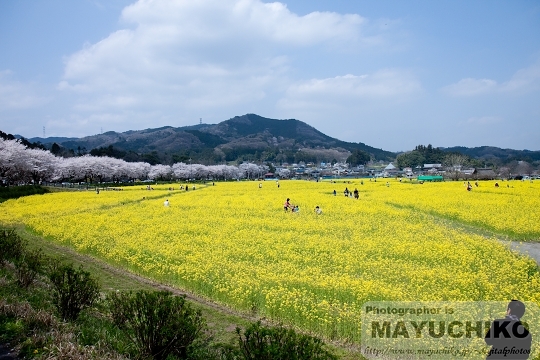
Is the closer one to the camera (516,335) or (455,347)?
(516,335)

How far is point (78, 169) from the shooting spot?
230 ft

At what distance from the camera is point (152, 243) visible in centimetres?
1680

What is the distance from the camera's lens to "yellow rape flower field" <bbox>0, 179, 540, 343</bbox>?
32.0 ft

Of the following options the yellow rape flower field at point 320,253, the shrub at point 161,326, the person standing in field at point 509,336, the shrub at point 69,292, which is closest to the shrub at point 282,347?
the shrub at point 161,326

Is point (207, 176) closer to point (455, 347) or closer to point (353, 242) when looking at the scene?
point (353, 242)

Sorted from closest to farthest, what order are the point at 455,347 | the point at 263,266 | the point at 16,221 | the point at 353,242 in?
the point at 455,347 → the point at 263,266 → the point at 353,242 → the point at 16,221

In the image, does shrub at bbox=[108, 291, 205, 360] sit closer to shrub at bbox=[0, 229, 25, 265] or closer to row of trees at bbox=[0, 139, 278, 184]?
shrub at bbox=[0, 229, 25, 265]

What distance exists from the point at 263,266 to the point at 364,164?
18492cm

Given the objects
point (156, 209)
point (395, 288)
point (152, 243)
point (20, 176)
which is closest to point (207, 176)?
point (20, 176)

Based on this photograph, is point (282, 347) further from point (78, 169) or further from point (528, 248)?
point (78, 169)

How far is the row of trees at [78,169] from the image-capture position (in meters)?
49.2

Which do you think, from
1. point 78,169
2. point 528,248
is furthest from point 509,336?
point 78,169

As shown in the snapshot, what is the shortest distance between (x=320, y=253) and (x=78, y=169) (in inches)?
2707

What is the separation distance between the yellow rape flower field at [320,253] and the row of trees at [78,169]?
27660 mm
